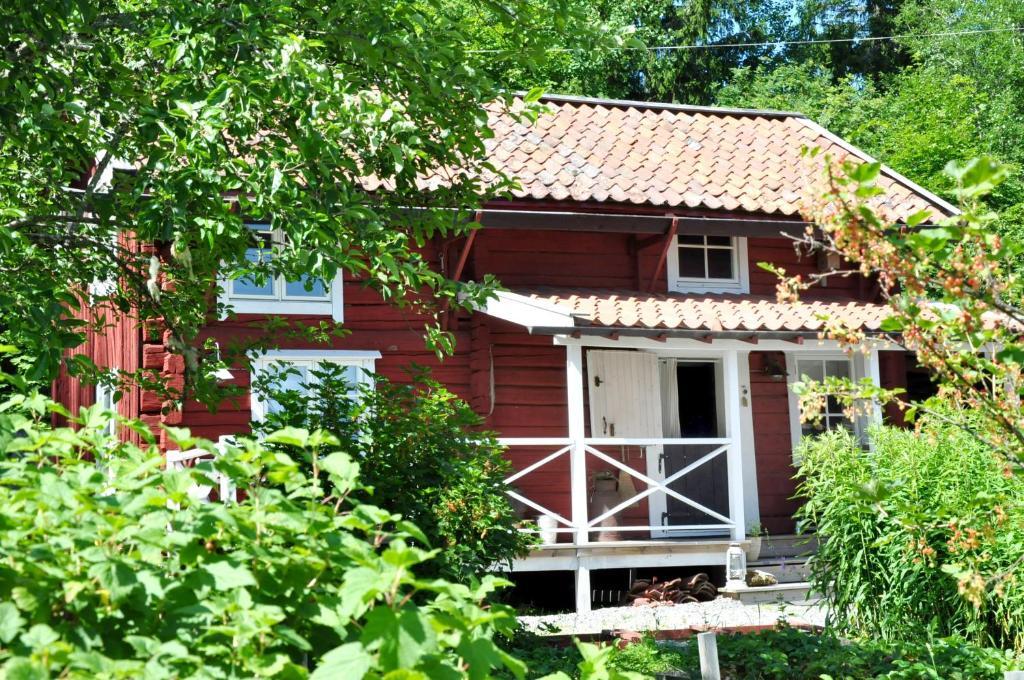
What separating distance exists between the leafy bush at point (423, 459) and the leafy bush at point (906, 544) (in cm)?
262

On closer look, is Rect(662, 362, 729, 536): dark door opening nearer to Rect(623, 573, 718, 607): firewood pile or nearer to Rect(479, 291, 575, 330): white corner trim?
Rect(623, 573, 718, 607): firewood pile

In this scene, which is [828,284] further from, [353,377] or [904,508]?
[904,508]

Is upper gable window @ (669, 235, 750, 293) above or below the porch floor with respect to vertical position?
above

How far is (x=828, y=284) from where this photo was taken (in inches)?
591

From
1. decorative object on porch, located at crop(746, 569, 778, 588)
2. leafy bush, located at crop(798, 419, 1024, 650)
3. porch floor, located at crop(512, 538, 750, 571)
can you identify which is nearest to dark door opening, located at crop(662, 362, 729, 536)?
porch floor, located at crop(512, 538, 750, 571)

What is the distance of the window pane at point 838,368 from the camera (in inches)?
594

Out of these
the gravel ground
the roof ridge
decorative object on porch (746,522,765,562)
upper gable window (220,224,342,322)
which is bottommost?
the gravel ground

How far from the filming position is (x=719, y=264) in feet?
47.9

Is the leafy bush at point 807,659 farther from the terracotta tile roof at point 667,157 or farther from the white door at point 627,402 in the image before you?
the terracotta tile roof at point 667,157

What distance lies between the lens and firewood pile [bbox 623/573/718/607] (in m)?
11.9

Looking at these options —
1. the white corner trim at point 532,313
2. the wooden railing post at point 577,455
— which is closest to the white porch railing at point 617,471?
the wooden railing post at point 577,455

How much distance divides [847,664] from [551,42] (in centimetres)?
433

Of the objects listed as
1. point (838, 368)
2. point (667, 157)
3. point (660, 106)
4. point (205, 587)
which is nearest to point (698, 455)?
point (838, 368)

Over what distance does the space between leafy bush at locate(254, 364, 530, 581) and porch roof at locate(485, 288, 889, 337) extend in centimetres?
438
